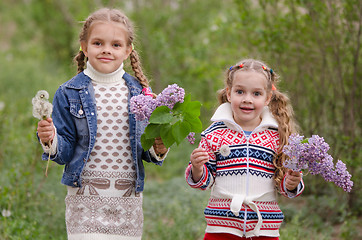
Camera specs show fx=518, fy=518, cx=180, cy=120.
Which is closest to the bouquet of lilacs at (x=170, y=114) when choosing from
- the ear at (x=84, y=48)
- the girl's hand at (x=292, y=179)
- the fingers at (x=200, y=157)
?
the fingers at (x=200, y=157)

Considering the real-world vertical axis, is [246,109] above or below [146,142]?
above

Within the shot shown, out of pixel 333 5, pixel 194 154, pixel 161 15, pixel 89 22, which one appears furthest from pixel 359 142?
pixel 161 15

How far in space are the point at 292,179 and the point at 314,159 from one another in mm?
286

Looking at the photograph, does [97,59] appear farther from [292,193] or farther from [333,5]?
[333,5]

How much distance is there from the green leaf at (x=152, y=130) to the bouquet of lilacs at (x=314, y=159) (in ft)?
2.14

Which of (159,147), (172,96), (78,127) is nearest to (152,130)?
(172,96)

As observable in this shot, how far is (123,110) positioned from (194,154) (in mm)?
550

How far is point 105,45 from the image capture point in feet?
9.98

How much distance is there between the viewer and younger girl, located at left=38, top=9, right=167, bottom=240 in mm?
3000

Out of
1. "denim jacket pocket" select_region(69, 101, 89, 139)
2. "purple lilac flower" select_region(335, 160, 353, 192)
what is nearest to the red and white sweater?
"purple lilac flower" select_region(335, 160, 353, 192)

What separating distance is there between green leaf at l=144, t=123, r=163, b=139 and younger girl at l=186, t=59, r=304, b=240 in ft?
0.95

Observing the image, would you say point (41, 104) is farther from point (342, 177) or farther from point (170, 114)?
point (342, 177)

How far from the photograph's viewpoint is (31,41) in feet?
46.3

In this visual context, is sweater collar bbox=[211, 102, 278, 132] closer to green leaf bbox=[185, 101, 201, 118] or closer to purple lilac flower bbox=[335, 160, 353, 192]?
green leaf bbox=[185, 101, 201, 118]
